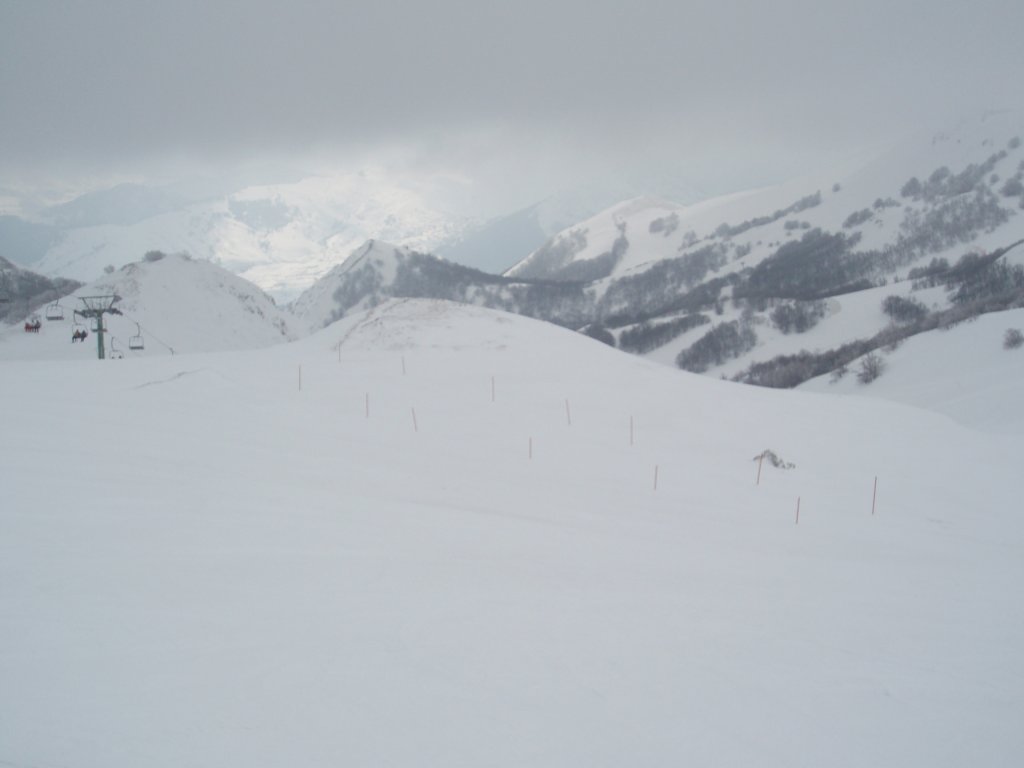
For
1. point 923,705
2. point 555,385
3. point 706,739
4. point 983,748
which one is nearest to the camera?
point 706,739

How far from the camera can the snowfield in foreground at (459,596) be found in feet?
14.9

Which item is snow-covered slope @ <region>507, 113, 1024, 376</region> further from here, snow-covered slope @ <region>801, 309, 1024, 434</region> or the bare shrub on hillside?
snow-covered slope @ <region>801, 309, 1024, 434</region>

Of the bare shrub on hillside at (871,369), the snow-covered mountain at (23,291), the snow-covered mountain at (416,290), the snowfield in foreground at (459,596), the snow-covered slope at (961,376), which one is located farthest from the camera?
the snow-covered mountain at (416,290)

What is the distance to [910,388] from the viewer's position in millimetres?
54094

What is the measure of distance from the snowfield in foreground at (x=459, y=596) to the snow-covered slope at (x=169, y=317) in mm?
41028

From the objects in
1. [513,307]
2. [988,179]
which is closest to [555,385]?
[513,307]

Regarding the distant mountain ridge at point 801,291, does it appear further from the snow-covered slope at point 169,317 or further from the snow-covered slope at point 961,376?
the snow-covered slope at point 169,317

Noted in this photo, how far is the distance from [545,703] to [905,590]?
7.44 metres

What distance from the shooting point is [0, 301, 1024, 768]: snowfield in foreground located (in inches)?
179

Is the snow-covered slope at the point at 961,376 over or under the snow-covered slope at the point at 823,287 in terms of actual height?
under

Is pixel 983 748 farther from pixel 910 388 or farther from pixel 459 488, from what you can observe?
pixel 910 388

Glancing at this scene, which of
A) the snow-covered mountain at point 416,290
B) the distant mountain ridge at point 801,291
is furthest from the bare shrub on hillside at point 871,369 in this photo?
the snow-covered mountain at point 416,290

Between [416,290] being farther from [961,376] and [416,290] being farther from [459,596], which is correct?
[459,596]

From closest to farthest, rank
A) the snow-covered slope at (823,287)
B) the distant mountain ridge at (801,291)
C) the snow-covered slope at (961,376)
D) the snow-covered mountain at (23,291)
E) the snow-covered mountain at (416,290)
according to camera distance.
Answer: the snow-covered slope at (961,376) → the snow-covered mountain at (23,291) → the distant mountain ridge at (801,291) → the snow-covered slope at (823,287) → the snow-covered mountain at (416,290)
